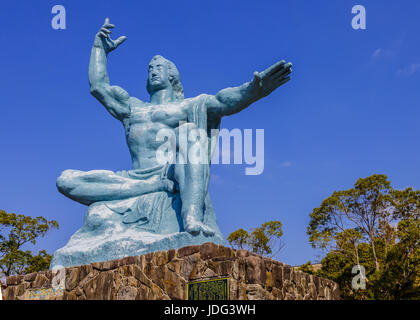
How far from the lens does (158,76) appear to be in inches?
286

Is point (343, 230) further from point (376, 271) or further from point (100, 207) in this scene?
point (100, 207)

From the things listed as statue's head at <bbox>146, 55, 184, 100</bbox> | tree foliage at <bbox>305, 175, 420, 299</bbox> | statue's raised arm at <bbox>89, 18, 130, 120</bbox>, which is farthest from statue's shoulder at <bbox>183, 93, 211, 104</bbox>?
tree foliage at <bbox>305, 175, 420, 299</bbox>

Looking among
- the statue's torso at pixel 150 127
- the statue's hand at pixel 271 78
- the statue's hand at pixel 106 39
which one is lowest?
the statue's torso at pixel 150 127

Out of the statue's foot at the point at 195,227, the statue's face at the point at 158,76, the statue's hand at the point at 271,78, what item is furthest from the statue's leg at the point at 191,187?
the statue's face at the point at 158,76

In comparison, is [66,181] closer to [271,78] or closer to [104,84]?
[104,84]

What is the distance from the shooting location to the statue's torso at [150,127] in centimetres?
679

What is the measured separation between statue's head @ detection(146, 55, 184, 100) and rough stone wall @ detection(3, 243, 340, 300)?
3.02 meters

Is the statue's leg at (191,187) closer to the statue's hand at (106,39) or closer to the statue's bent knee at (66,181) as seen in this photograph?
the statue's bent knee at (66,181)

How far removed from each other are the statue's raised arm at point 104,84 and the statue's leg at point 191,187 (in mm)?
1550

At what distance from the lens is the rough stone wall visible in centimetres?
444

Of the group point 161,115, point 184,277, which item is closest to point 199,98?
point 161,115

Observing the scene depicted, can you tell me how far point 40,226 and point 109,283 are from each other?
12570 mm

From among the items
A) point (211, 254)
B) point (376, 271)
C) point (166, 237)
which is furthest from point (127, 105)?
point (376, 271)

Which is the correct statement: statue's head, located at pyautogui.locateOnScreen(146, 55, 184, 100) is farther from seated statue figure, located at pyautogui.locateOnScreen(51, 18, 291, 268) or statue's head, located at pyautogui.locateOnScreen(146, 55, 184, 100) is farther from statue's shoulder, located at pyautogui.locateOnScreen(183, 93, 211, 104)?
statue's shoulder, located at pyautogui.locateOnScreen(183, 93, 211, 104)
